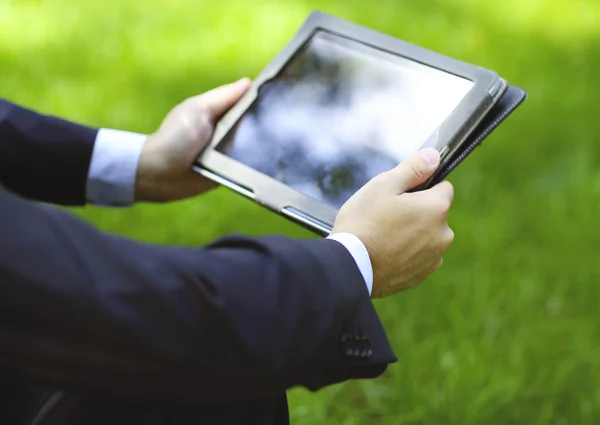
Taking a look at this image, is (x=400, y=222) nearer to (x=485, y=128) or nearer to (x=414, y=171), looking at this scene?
(x=414, y=171)

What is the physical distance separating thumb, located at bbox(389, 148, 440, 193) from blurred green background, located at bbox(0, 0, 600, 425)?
0.59 m

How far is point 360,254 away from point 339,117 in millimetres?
312

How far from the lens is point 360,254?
873 millimetres

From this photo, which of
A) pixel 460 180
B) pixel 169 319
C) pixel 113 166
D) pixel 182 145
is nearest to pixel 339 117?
pixel 182 145

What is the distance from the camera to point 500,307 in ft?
5.33

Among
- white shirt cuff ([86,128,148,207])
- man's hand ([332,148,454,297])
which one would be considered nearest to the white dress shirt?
white shirt cuff ([86,128,148,207])

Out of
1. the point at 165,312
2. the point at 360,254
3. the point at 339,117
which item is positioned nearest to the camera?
the point at 165,312

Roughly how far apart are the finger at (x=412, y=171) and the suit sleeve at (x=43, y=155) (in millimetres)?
478

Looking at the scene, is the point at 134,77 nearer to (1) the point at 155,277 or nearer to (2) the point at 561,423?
(2) the point at 561,423

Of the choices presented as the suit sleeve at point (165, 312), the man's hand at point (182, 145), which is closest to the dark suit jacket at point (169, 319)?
the suit sleeve at point (165, 312)

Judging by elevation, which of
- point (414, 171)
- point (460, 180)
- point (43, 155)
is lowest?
point (43, 155)

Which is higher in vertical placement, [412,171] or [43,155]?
[412,171]

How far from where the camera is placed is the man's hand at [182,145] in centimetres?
120

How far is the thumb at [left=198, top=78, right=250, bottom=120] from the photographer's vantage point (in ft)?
3.96
